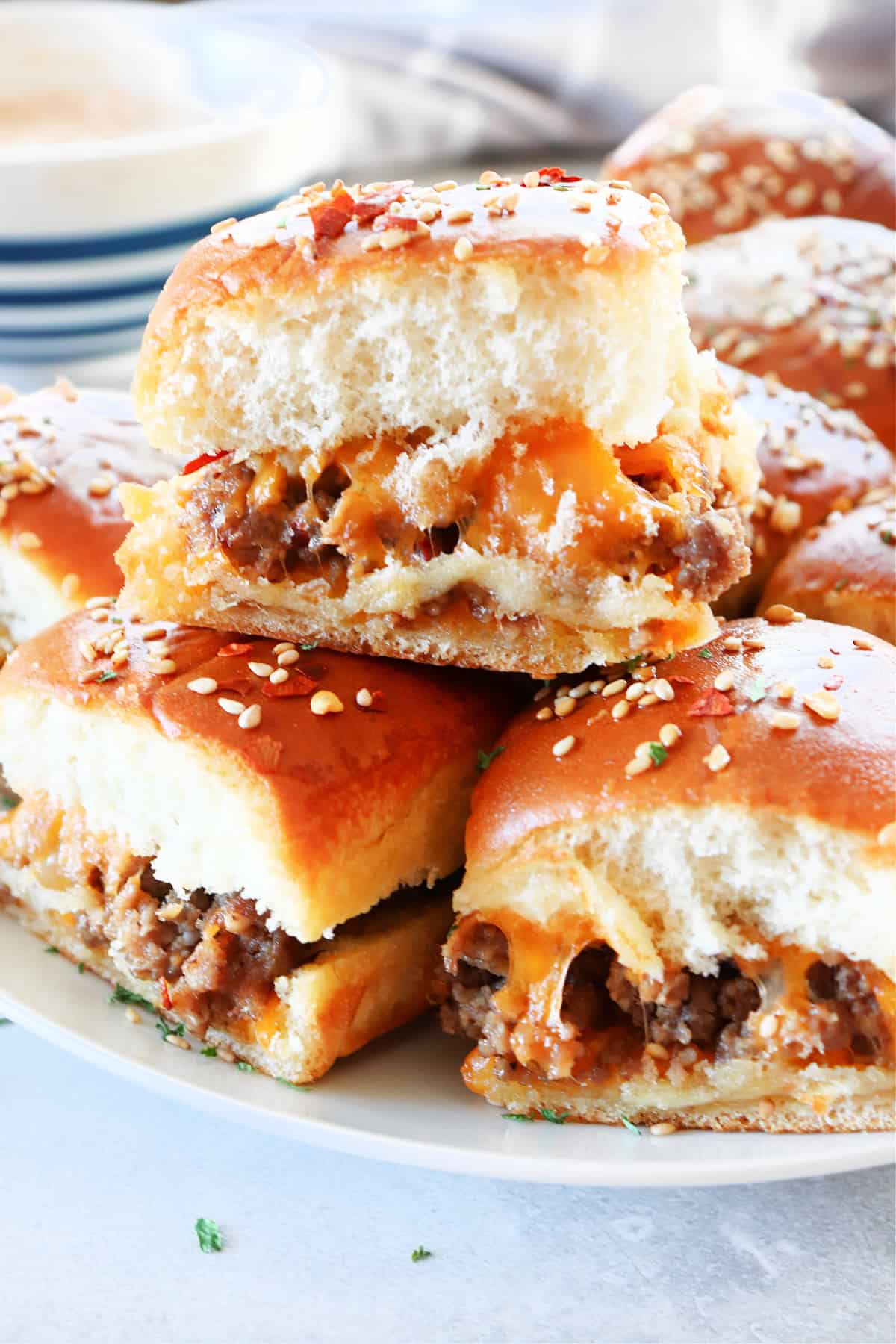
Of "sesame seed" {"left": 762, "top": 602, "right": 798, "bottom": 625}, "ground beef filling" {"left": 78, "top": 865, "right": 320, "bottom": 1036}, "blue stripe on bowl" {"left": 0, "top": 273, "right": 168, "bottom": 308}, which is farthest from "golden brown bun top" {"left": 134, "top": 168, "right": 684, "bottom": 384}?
"blue stripe on bowl" {"left": 0, "top": 273, "right": 168, "bottom": 308}

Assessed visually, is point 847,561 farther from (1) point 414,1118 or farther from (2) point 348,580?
(1) point 414,1118

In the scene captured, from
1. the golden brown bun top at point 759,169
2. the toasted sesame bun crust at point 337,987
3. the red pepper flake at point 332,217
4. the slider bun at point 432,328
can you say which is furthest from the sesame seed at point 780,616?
the golden brown bun top at point 759,169

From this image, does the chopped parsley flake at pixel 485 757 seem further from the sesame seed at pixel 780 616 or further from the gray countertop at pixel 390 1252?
the gray countertop at pixel 390 1252

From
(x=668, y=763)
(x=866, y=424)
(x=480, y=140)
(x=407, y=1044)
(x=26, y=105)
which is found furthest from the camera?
(x=480, y=140)

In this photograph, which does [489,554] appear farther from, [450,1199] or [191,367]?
[450,1199]

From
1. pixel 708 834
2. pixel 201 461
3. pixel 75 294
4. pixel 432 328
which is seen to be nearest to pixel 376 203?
pixel 432 328

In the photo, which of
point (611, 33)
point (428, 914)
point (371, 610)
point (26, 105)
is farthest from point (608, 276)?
point (611, 33)
